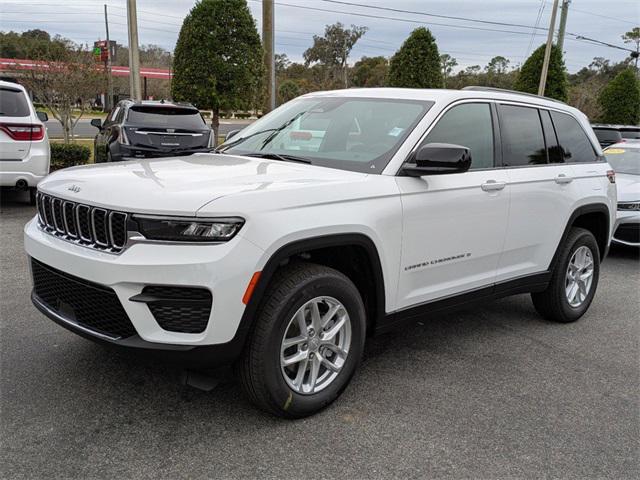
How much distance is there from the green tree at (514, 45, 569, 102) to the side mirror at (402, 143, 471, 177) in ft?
77.2

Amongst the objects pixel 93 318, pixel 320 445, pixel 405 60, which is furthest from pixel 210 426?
pixel 405 60

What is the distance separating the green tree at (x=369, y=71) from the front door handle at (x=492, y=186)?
6339 centimetres

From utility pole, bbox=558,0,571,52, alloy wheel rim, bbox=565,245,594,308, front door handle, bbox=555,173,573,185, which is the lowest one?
alloy wheel rim, bbox=565,245,594,308

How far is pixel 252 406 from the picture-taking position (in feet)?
11.1

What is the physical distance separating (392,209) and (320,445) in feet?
4.46

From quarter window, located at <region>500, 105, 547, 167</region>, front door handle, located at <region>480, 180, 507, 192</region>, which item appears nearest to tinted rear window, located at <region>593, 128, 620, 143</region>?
quarter window, located at <region>500, 105, 547, 167</region>

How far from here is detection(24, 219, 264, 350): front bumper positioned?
2.74 metres

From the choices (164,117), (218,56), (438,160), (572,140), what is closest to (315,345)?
(438,160)

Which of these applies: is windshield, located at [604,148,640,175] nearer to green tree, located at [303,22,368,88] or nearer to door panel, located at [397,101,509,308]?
door panel, located at [397,101,509,308]

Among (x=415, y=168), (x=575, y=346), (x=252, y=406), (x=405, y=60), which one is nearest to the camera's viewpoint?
(x=252, y=406)

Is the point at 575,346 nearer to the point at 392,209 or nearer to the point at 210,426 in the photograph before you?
the point at 392,209

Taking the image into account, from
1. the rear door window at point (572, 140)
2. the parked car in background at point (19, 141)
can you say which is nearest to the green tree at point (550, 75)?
the parked car in background at point (19, 141)

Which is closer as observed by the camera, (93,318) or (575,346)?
(93,318)

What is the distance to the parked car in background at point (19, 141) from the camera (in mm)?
8523
